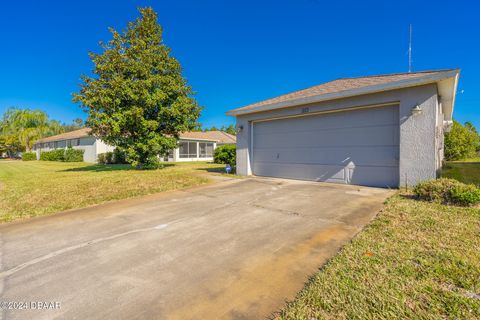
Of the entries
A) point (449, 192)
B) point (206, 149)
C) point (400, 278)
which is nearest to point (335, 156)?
point (449, 192)

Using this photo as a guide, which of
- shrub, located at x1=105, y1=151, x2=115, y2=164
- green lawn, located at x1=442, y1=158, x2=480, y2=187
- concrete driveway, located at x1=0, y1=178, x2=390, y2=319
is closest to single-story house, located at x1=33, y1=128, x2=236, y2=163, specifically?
shrub, located at x1=105, y1=151, x2=115, y2=164

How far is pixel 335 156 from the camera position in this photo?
785 cm

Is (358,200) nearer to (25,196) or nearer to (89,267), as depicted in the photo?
(89,267)

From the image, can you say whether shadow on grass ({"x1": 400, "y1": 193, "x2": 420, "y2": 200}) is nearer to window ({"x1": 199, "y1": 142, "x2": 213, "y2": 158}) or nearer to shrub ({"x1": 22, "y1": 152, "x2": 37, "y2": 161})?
window ({"x1": 199, "y1": 142, "x2": 213, "y2": 158})

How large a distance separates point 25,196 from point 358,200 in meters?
9.21

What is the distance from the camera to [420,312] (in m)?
1.75

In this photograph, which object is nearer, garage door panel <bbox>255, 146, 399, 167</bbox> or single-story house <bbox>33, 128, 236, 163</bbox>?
garage door panel <bbox>255, 146, 399, 167</bbox>

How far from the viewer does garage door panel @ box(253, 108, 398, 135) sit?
6816 millimetres

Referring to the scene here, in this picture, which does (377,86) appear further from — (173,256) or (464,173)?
(464,173)

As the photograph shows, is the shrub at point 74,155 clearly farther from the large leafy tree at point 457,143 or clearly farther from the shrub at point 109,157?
the large leafy tree at point 457,143

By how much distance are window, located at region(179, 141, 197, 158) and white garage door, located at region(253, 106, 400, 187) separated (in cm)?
1641

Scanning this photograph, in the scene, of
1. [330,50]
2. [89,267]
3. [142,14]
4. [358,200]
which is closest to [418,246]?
[358,200]

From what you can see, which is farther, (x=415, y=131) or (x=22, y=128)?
(x=22, y=128)

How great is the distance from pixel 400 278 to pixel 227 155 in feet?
51.2
